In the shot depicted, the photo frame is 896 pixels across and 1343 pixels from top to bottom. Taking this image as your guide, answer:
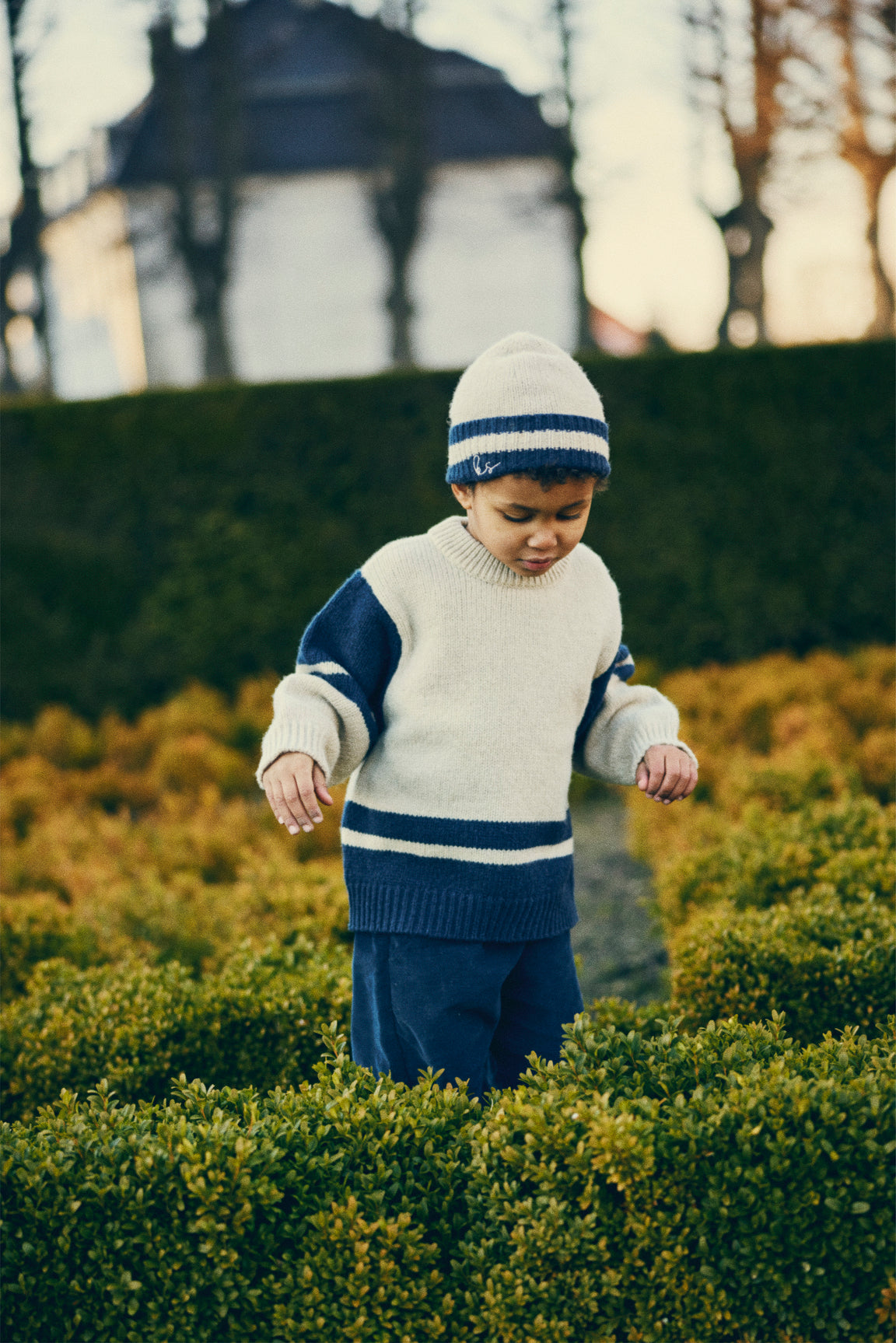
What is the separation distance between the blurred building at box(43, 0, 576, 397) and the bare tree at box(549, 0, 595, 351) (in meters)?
6.29

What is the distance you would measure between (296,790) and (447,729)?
35 cm

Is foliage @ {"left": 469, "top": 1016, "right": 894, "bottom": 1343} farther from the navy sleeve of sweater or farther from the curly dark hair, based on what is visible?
the curly dark hair

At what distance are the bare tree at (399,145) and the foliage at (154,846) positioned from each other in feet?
36.2

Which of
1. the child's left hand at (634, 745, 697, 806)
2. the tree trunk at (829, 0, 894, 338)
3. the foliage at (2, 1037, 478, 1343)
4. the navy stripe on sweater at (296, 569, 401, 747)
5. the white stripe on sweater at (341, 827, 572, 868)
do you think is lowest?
the foliage at (2, 1037, 478, 1343)

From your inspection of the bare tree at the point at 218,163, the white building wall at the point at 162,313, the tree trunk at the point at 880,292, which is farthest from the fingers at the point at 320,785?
the white building wall at the point at 162,313

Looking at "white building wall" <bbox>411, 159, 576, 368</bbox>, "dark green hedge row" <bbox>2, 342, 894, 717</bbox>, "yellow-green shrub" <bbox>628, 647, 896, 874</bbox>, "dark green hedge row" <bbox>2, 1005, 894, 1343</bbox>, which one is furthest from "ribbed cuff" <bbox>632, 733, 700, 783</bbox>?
"white building wall" <bbox>411, 159, 576, 368</bbox>

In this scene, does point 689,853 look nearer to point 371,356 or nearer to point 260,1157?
point 260,1157

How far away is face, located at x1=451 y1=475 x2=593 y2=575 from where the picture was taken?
2.19m

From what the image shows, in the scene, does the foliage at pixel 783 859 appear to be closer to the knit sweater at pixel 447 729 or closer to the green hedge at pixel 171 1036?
the knit sweater at pixel 447 729

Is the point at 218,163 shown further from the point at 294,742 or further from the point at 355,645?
the point at 294,742

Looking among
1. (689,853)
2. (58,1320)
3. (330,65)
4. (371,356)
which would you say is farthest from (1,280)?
(58,1320)

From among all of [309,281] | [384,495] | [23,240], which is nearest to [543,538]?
[384,495]

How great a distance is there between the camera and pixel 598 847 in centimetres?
551

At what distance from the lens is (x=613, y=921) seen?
15.0 feet
